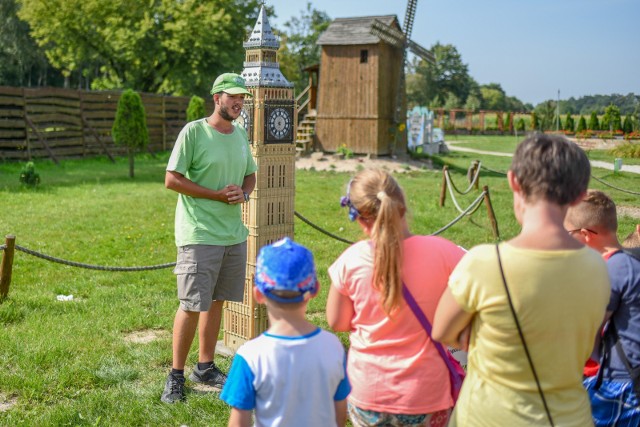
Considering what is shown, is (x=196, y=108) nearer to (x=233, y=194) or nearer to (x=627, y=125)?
(x=233, y=194)

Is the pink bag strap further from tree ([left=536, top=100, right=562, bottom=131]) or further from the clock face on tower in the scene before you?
tree ([left=536, top=100, right=562, bottom=131])

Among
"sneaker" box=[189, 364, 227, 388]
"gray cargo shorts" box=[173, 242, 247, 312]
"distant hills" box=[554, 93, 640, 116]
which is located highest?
"distant hills" box=[554, 93, 640, 116]

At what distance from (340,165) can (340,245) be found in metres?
13.7

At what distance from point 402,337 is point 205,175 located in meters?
2.37

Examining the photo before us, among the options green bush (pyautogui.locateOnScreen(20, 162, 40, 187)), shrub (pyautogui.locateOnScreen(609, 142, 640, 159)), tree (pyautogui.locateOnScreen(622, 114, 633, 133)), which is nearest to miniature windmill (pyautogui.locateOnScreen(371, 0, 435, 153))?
shrub (pyautogui.locateOnScreen(609, 142, 640, 159))

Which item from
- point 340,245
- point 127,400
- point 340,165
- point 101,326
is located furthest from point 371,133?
point 127,400

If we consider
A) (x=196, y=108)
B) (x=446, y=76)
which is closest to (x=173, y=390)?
(x=196, y=108)

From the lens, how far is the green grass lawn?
4852 millimetres

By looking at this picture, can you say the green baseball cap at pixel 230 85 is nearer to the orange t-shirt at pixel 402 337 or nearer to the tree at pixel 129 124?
the orange t-shirt at pixel 402 337

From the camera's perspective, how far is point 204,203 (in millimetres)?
4832

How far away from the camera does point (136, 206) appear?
13.7 metres

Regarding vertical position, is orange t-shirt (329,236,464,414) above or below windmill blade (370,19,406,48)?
below

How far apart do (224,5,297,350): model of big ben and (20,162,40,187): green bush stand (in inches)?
435

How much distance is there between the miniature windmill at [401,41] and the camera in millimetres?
24984
